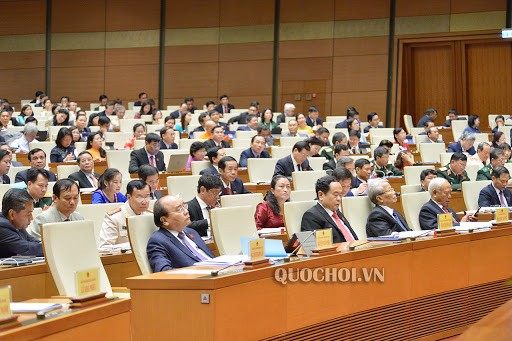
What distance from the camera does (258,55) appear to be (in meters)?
16.6

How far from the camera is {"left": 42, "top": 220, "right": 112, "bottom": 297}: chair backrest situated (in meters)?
3.97

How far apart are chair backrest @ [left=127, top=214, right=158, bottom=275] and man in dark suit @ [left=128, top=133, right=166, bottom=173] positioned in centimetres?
427

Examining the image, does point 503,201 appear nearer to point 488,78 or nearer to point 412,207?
point 412,207

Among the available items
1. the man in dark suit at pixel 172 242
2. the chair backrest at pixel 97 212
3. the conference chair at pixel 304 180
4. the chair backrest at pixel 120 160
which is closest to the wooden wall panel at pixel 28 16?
the chair backrest at pixel 120 160

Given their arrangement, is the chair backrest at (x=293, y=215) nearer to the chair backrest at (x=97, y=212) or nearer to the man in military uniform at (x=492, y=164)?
the chair backrest at (x=97, y=212)

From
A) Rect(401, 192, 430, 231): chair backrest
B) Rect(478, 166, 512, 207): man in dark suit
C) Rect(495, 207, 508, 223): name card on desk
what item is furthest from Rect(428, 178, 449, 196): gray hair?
Rect(478, 166, 512, 207): man in dark suit

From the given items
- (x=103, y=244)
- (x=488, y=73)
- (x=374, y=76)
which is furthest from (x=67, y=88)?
(x=103, y=244)

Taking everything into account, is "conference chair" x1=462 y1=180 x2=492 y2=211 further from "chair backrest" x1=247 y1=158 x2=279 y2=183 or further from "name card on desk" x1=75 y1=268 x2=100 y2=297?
"name card on desk" x1=75 y1=268 x2=100 y2=297

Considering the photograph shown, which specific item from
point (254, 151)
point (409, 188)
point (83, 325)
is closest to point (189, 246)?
point (83, 325)

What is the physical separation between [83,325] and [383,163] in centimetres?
649

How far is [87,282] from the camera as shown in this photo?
10.2 ft

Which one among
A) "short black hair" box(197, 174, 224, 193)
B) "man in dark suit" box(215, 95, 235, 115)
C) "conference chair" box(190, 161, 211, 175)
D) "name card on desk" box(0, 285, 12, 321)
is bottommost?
"name card on desk" box(0, 285, 12, 321)

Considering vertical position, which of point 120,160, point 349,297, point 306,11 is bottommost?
point 349,297

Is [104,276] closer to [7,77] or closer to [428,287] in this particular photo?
[428,287]
